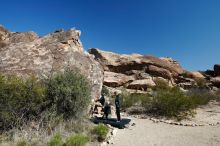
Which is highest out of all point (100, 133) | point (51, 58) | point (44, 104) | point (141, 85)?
point (141, 85)

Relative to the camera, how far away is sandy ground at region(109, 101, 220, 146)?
10664 mm

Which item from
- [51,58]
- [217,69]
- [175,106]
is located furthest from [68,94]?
[217,69]

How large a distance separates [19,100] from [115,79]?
24.0 meters

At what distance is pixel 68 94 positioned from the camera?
466 inches

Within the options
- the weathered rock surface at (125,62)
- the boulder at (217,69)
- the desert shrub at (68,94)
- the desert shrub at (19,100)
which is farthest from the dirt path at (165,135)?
the boulder at (217,69)

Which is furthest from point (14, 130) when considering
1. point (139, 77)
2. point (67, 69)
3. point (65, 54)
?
point (139, 77)

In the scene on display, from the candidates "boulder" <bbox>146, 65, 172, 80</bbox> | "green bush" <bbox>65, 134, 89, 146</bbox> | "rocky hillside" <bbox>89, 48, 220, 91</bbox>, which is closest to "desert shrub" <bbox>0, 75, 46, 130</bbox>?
"green bush" <bbox>65, 134, 89, 146</bbox>

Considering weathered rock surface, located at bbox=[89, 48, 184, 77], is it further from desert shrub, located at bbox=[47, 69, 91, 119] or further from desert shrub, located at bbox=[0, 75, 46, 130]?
desert shrub, located at bbox=[0, 75, 46, 130]

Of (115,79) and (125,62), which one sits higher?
(125,62)

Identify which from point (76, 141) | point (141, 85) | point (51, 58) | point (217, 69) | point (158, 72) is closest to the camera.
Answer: point (76, 141)

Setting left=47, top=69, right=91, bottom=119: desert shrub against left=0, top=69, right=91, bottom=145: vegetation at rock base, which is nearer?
left=0, top=69, right=91, bottom=145: vegetation at rock base

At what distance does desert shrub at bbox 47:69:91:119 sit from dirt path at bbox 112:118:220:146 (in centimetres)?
205

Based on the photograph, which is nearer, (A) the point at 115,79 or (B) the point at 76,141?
(B) the point at 76,141

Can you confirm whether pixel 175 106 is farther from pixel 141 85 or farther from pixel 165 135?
pixel 141 85
